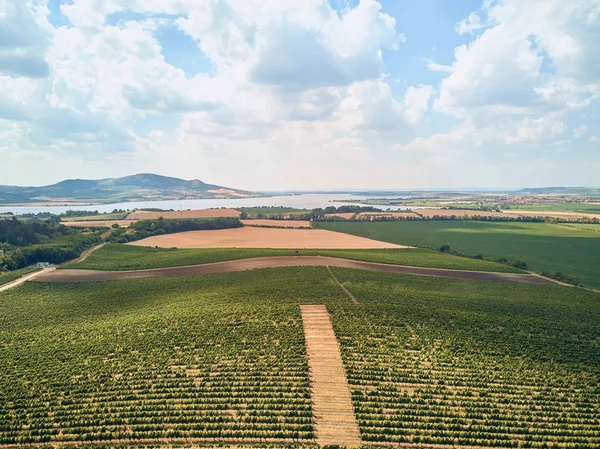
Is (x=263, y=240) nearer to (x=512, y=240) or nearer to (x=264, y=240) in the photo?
(x=264, y=240)

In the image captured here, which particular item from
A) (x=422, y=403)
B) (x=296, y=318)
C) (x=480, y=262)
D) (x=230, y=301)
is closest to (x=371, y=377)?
(x=422, y=403)

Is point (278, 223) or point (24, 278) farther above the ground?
point (278, 223)

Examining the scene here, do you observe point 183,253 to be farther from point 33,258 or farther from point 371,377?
point 371,377

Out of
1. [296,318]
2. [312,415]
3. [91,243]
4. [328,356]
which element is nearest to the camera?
[312,415]

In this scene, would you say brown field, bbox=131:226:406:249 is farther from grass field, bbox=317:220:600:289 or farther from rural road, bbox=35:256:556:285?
rural road, bbox=35:256:556:285

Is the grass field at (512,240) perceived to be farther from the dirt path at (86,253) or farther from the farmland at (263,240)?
the dirt path at (86,253)

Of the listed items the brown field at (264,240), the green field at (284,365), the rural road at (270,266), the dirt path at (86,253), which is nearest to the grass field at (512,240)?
the brown field at (264,240)

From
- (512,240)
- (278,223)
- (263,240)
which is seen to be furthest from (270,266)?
(512,240)
